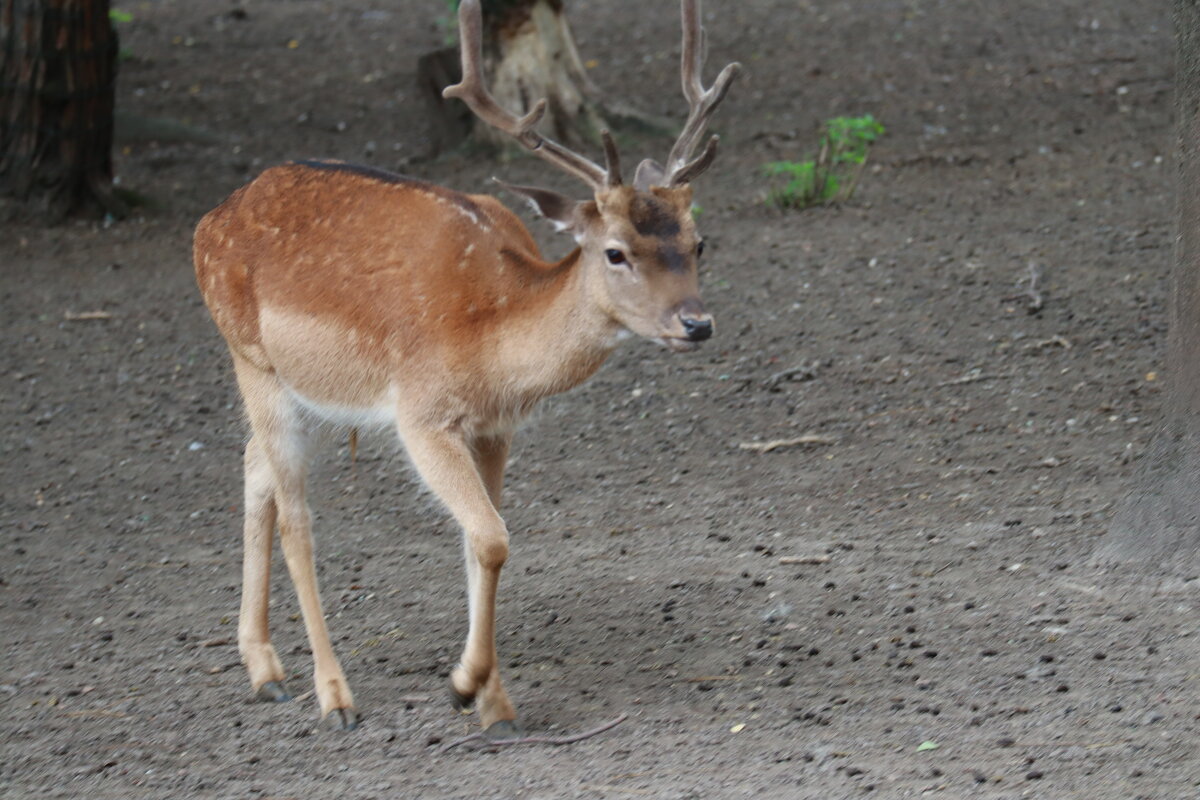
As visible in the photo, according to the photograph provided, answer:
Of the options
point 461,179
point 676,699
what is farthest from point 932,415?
point 461,179

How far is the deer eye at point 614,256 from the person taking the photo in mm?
4324

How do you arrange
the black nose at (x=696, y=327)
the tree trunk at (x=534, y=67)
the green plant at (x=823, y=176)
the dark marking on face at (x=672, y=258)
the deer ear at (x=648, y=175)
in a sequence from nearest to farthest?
1. the black nose at (x=696, y=327)
2. the dark marking on face at (x=672, y=258)
3. the deer ear at (x=648, y=175)
4. the green plant at (x=823, y=176)
5. the tree trunk at (x=534, y=67)

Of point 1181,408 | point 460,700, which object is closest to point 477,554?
point 460,700

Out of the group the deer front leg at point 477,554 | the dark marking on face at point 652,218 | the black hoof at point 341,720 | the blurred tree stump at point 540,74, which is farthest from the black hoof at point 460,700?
the blurred tree stump at point 540,74

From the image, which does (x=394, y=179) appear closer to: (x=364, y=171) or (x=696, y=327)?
(x=364, y=171)

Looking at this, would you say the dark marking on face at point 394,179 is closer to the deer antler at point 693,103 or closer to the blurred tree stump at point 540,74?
the deer antler at point 693,103

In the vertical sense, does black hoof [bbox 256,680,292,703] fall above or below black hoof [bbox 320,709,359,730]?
below

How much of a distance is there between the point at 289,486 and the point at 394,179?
3.49 feet

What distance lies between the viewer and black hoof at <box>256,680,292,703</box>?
4.82m

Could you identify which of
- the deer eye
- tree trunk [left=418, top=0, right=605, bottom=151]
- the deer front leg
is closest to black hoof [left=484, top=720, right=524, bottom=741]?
the deer front leg

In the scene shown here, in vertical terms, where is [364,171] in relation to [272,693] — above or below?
above

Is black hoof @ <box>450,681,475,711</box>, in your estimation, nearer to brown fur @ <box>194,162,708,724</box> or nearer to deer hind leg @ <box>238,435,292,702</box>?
brown fur @ <box>194,162,708,724</box>

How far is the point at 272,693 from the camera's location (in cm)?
483

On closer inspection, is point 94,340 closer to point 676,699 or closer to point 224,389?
point 224,389
